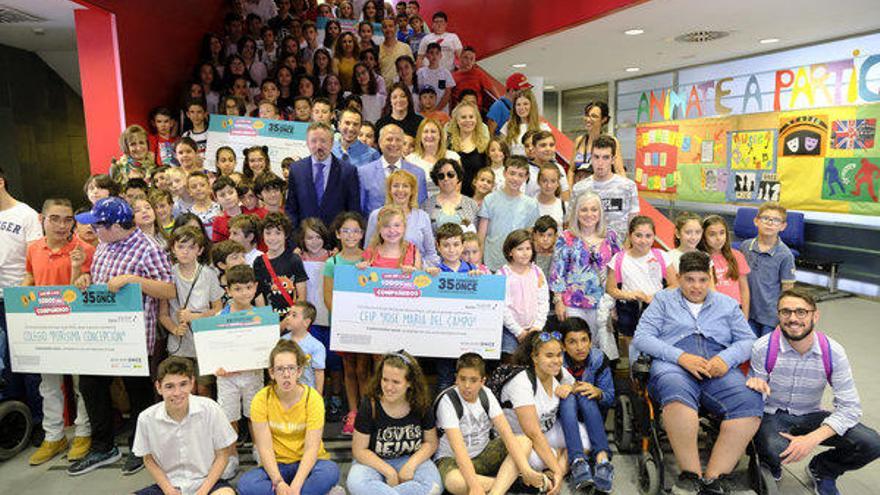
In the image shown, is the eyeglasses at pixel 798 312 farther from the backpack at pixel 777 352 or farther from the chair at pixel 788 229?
the chair at pixel 788 229

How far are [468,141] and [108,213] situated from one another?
305cm

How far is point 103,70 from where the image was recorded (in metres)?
6.23

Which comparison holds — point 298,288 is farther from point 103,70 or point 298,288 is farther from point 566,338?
point 103,70

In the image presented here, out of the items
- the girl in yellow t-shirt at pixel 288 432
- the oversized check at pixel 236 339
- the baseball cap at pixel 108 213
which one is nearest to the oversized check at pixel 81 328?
the baseball cap at pixel 108 213

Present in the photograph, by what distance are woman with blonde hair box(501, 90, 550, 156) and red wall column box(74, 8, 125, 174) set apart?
13.9 ft

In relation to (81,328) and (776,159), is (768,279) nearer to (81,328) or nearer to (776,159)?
(81,328)

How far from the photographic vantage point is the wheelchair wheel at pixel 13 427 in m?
3.94

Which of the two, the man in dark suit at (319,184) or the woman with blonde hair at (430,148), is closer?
the man in dark suit at (319,184)

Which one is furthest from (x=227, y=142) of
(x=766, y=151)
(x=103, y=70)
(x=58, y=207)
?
Answer: (x=766, y=151)

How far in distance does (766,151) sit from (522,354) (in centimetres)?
753

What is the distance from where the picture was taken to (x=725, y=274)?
4297 millimetres

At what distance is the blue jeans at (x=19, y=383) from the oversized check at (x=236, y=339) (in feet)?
5.34

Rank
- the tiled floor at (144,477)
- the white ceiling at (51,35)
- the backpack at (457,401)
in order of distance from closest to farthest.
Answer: the backpack at (457,401), the tiled floor at (144,477), the white ceiling at (51,35)

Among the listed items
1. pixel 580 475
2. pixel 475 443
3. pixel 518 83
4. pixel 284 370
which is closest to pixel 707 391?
pixel 580 475
